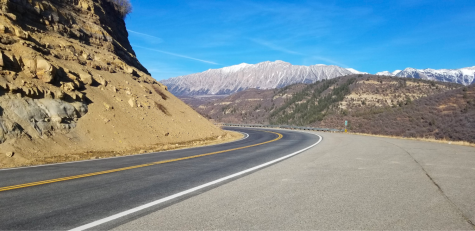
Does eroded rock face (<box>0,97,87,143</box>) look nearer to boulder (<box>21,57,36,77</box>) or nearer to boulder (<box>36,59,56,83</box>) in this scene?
boulder (<box>36,59,56,83</box>)

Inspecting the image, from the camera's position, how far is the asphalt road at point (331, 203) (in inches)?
161

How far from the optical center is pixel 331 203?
509cm

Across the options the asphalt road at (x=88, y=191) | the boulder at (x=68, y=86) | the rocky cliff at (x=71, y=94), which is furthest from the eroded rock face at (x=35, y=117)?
the asphalt road at (x=88, y=191)

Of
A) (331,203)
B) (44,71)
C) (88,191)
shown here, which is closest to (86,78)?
(44,71)

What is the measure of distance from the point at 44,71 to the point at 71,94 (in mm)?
1863

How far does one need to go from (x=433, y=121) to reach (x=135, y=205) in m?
34.5

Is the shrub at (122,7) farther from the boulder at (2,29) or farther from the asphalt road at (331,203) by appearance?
the asphalt road at (331,203)

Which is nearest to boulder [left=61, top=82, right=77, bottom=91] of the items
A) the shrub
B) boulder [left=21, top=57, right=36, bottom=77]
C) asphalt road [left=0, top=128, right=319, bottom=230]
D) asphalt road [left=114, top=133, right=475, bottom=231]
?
boulder [left=21, top=57, right=36, bottom=77]

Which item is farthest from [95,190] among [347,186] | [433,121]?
[433,121]

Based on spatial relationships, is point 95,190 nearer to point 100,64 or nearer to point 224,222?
point 224,222

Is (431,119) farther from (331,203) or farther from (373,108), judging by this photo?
(331,203)

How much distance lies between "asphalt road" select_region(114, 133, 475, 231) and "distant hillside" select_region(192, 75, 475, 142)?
2217 centimetres

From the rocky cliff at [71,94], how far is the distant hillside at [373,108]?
2287cm

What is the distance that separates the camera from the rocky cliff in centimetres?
1355
